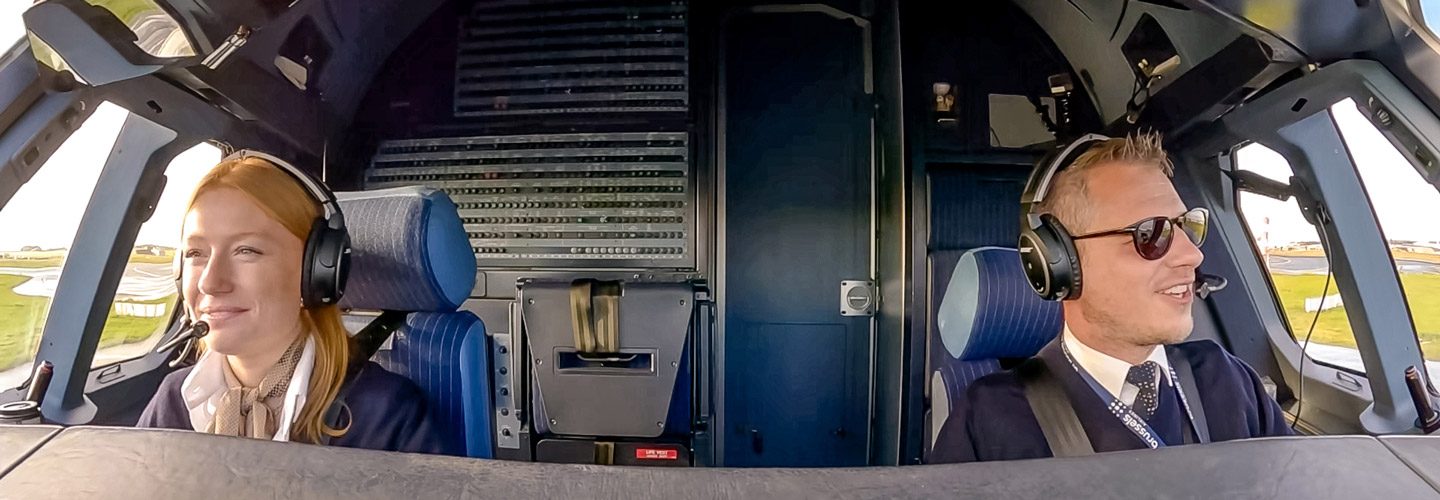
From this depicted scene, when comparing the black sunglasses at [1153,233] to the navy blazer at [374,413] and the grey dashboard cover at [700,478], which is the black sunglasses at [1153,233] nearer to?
the grey dashboard cover at [700,478]

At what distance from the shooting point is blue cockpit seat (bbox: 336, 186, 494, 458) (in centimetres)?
159

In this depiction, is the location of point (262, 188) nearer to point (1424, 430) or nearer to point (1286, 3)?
point (1286, 3)

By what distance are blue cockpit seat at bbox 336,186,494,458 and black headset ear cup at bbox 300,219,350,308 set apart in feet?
0.53

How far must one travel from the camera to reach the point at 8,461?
833mm

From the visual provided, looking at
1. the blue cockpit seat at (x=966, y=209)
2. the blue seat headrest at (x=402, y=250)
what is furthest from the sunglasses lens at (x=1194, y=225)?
the blue seat headrest at (x=402, y=250)

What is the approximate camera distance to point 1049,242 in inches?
53.3

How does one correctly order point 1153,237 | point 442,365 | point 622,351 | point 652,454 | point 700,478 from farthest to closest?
point 652,454
point 622,351
point 442,365
point 1153,237
point 700,478

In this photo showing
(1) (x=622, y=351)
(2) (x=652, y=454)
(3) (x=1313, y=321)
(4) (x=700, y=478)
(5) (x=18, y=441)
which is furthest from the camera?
(2) (x=652, y=454)

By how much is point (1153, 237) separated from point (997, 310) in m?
0.40

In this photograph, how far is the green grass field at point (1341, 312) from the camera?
1.52 m

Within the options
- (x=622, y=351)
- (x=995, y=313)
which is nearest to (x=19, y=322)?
(x=622, y=351)

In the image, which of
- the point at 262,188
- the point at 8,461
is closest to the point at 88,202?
the point at 262,188

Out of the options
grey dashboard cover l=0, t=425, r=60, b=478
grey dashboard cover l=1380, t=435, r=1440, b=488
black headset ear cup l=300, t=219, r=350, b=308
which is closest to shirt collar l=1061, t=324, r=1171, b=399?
grey dashboard cover l=1380, t=435, r=1440, b=488

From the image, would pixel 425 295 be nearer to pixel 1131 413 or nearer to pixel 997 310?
pixel 997 310
